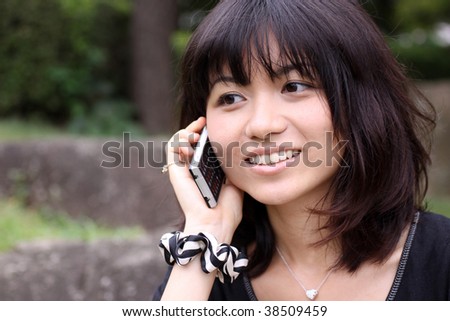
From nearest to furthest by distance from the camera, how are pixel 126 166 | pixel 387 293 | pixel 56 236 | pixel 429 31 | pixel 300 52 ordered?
1. pixel 300 52
2. pixel 387 293
3. pixel 56 236
4. pixel 126 166
5. pixel 429 31

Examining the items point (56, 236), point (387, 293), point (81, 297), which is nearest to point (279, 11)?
point (387, 293)

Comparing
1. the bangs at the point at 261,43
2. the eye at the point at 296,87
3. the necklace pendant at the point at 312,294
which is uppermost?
the bangs at the point at 261,43

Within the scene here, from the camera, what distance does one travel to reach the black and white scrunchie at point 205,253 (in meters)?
2.12

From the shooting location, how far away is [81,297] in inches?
134

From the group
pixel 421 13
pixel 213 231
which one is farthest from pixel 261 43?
pixel 421 13

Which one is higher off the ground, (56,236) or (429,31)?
(429,31)

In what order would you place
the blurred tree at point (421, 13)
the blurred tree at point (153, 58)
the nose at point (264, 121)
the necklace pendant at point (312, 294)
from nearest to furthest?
the nose at point (264, 121)
the necklace pendant at point (312, 294)
the blurred tree at point (153, 58)
the blurred tree at point (421, 13)

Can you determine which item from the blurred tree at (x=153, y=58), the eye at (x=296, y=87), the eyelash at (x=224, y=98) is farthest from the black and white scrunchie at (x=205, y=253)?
the blurred tree at (x=153, y=58)

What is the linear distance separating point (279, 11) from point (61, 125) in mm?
7201

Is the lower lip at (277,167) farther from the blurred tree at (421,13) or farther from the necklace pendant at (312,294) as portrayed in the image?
the blurred tree at (421,13)

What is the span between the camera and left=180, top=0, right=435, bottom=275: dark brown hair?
2.03m

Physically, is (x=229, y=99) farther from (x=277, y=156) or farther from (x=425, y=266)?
(x=425, y=266)

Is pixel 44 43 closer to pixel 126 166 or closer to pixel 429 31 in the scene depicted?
pixel 126 166

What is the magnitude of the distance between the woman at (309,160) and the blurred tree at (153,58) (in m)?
6.41
